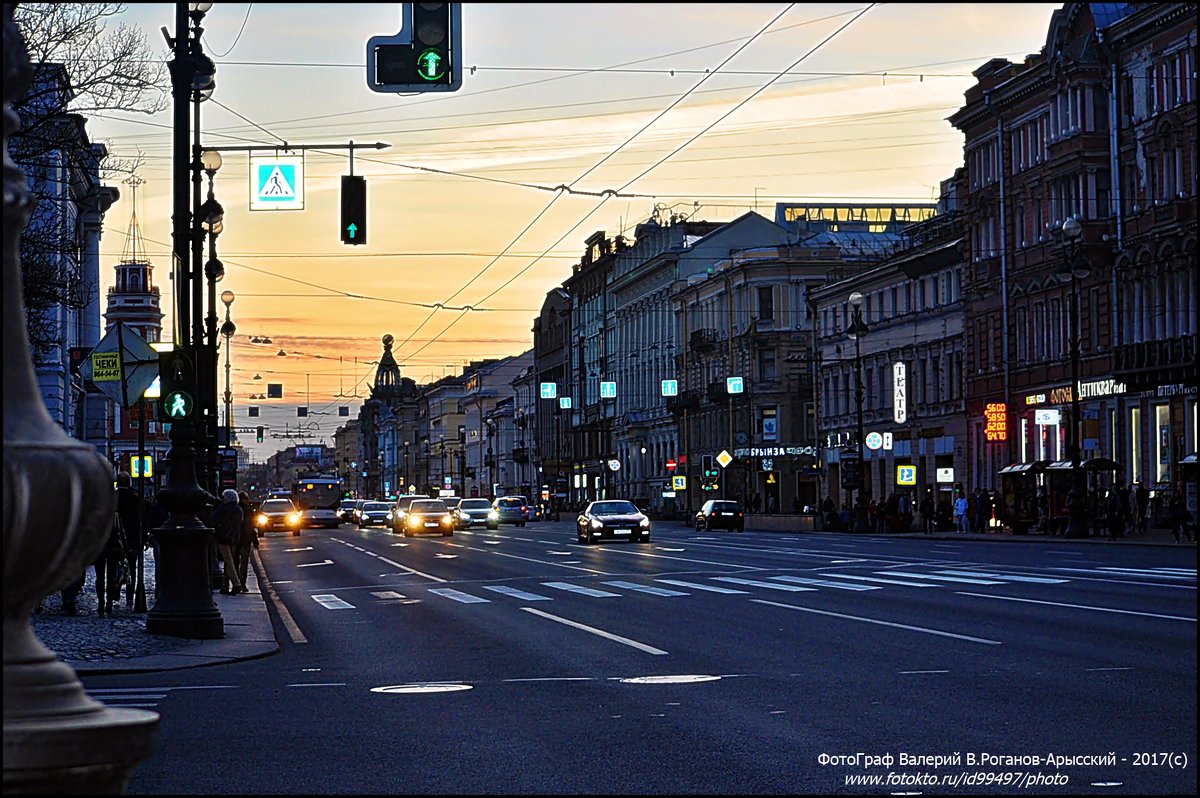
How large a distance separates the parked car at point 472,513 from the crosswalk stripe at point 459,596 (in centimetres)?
6519

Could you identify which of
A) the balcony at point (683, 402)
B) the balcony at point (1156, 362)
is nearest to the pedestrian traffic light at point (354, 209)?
the balcony at point (1156, 362)

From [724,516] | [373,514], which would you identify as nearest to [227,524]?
[724,516]

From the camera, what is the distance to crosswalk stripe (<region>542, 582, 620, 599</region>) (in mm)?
28461

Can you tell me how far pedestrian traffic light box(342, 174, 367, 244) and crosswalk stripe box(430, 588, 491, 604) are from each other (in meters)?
6.15

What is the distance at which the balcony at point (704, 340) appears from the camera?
11475 cm

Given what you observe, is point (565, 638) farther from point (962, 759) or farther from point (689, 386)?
A: point (689, 386)

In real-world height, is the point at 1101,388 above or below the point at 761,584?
above

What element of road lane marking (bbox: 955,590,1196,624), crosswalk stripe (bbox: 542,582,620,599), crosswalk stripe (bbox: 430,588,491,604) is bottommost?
crosswalk stripe (bbox: 430,588,491,604)

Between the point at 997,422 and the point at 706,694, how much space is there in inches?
2305

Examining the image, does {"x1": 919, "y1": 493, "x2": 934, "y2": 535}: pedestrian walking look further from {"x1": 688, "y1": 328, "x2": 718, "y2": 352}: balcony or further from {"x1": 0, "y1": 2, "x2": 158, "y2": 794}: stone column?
{"x1": 0, "y1": 2, "x2": 158, "y2": 794}: stone column

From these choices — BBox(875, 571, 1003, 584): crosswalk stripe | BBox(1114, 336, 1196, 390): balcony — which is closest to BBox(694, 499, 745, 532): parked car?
BBox(1114, 336, 1196, 390): balcony

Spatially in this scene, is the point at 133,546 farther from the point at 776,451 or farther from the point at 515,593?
the point at 776,451

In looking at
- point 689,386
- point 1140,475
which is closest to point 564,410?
point 689,386

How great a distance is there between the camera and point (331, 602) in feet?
96.6
